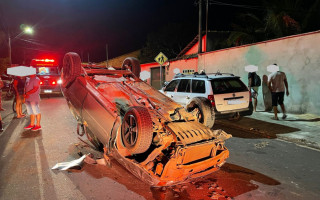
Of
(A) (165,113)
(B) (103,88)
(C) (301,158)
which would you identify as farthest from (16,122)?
(C) (301,158)

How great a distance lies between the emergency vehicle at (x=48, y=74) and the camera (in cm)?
1495

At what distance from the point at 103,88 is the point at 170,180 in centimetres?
228

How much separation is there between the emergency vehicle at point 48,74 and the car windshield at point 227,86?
11716 mm

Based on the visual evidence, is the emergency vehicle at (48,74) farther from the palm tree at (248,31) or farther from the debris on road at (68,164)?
the debris on road at (68,164)

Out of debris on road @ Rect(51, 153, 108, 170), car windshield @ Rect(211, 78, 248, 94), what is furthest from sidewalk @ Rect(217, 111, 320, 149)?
debris on road @ Rect(51, 153, 108, 170)

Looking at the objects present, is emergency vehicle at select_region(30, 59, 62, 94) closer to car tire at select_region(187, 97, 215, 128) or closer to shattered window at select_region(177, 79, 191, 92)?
shattered window at select_region(177, 79, 191, 92)

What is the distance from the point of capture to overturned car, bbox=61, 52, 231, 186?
3.06 m

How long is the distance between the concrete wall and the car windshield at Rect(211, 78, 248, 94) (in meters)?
2.98

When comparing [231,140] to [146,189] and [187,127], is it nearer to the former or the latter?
[187,127]

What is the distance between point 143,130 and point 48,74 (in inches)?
580

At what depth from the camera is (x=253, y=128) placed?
6789mm

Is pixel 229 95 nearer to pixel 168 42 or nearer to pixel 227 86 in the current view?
pixel 227 86

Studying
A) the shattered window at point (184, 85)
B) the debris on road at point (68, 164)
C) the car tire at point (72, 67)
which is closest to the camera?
the debris on road at point (68, 164)

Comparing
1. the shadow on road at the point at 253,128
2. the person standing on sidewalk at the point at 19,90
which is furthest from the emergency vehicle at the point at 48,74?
the shadow on road at the point at 253,128
